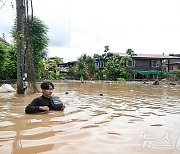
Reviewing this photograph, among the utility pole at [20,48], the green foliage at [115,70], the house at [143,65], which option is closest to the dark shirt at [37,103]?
the utility pole at [20,48]

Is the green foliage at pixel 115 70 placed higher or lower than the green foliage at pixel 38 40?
lower

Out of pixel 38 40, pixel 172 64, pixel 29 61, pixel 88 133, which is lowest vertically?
pixel 88 133

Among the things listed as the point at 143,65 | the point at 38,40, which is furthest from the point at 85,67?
the point at 38,40

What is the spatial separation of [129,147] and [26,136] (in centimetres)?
180

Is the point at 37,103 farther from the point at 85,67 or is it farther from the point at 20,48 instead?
the point at 85,67

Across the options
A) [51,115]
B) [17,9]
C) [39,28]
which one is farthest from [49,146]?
[39,28]

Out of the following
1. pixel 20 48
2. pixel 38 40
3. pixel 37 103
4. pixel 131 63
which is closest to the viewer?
pixel 37 103

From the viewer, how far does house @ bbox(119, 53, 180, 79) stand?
191 feet

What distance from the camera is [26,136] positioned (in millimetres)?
5289

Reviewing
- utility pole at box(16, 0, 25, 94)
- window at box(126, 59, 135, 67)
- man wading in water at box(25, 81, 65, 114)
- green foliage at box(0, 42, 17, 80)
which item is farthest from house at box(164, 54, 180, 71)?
man wading in water at box(25, 81, 65, 114)

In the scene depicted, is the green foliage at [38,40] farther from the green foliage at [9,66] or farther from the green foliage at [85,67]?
the green foliage at [85,67]

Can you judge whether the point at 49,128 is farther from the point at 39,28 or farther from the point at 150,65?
the point at 150,65

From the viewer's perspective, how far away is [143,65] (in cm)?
6034

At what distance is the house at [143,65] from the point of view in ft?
191
